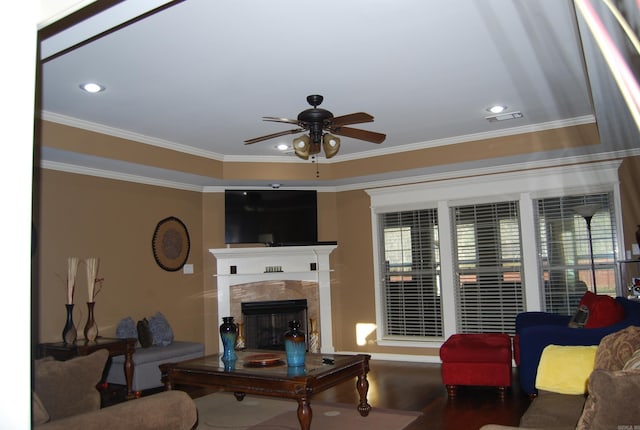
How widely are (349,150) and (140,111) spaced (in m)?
2.80

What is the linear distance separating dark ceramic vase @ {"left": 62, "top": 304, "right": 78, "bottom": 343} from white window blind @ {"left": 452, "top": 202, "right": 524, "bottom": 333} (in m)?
4.62

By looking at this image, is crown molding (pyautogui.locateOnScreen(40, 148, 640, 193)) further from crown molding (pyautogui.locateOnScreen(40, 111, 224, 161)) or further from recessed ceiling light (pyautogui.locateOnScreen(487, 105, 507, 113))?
recessed ceiling light (pyautogui.locateOnScreen(487, 105, 507, 113))

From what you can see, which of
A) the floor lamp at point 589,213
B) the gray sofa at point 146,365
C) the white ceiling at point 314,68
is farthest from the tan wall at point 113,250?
the floor lamp at point 589,213

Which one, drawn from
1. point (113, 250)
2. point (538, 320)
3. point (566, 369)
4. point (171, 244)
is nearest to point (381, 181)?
point (538, 320)

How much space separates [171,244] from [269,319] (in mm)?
1792

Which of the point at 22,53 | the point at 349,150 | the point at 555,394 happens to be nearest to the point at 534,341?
the point at 555,394

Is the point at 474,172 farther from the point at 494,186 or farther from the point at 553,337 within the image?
the point at 553,337

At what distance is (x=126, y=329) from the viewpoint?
227 inches

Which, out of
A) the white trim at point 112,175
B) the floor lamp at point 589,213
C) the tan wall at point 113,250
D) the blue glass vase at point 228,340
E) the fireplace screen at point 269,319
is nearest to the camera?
the blue glass vase at point 228,340

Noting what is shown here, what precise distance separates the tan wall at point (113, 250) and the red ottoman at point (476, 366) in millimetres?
3491

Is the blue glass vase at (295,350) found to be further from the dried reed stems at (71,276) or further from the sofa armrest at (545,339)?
the dried reed stems at (71,276)

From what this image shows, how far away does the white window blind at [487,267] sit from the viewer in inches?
260

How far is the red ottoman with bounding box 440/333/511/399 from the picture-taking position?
483cm

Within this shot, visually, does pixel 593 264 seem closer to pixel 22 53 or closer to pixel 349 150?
pixel 349 150
